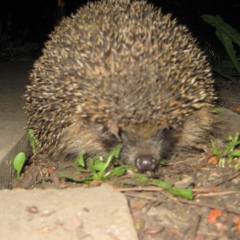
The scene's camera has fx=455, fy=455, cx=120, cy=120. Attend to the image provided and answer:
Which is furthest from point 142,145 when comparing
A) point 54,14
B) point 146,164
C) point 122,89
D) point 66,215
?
point 54,14

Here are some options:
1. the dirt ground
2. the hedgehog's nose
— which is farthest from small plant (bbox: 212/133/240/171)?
the hedgehog's nose

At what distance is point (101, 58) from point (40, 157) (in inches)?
48.6

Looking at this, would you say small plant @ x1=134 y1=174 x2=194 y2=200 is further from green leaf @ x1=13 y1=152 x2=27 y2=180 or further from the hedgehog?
green leaf @ x1=13 y1=152 x2=27 y2=180

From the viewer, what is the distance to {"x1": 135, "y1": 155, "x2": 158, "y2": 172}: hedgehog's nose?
3449mm

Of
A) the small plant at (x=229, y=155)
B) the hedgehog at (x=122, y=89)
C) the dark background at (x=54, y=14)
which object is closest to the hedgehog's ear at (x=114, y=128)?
the hedgehog at (x=122, y=89)

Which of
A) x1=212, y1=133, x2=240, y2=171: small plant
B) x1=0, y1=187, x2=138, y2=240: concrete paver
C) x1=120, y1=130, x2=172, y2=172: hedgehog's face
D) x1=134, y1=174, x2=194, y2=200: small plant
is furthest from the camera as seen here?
x1=212, y1=133, x2=240, y2=171: small plant

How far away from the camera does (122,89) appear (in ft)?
11.4

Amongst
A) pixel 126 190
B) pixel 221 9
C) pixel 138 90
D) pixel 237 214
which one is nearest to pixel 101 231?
pixel 126 190

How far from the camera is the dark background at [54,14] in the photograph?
12797mm

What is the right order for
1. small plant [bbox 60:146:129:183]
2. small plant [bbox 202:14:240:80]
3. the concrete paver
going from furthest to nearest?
small plant [bbox 202:14:240:80]
small plant [bbox 60:146:129:183]
the concrete paver

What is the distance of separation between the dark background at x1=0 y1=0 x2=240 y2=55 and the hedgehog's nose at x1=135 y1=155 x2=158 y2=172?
921 cm

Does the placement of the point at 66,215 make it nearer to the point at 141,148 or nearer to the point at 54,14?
the point at 141,148

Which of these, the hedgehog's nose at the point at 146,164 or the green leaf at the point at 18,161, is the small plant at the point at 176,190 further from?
the green leaf at the point at 18,161

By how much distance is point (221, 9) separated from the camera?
13.6 meters
